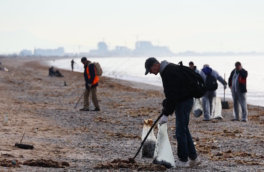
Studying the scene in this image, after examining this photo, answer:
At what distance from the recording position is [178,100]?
23.8 ft

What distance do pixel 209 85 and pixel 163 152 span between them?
22.3 ft

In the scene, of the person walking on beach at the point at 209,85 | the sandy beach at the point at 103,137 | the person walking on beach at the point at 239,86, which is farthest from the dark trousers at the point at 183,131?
the person walking on beach at the point at 209,85

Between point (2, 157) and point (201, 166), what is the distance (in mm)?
3157

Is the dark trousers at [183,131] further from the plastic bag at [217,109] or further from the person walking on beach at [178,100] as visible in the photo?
the plastic bag at [217,109]

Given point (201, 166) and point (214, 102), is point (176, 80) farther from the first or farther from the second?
point (214, 102)

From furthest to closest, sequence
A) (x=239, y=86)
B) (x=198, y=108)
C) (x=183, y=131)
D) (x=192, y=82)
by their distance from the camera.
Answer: (x=198, y=108)
(x=239, y=86)
(x=183, y=131)
(x=192, y=82)

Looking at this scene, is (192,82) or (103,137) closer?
(192,82)

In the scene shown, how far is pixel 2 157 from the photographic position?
7512 millimetres

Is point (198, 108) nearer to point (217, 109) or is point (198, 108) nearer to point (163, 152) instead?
point (217, 109)

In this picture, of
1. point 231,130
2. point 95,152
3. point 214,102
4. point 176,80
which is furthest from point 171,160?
point 214,102

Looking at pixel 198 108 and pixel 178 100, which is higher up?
pixel 178 100

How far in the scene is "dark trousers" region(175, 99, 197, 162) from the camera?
7.30m

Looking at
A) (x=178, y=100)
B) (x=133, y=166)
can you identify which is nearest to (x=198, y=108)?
(x=178, y=100)

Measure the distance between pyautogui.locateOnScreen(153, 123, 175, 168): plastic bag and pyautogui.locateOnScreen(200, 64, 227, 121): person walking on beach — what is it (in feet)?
21.8
